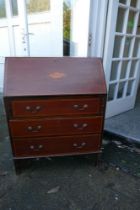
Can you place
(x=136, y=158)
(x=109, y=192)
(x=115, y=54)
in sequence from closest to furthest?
(x=109, y=192), (x=136, y=158), (x=115, y=54)

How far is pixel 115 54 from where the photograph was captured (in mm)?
2107

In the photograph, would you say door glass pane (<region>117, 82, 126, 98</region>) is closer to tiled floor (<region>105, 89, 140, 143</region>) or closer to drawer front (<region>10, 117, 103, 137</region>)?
tiled floor (<region>105, 89, 140, 143</region>)

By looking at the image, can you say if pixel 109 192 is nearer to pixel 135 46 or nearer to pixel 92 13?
pixel 92 13

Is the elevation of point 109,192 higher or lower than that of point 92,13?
lower

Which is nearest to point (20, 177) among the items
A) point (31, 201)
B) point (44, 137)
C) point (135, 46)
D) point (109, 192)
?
point (31, 201)

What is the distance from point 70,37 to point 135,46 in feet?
3.00

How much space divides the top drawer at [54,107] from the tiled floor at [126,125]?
0.78m

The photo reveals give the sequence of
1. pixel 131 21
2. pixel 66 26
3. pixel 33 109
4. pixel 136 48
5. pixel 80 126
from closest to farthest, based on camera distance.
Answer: pixel 33 109, pixel 80 126, pixel 66 26, pixel 131 21, pixel 136 48

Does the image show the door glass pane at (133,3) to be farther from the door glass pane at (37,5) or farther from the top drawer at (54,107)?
the top drawer at (54,107)

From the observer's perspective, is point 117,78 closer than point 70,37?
No

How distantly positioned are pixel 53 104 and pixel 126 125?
1240 millimetres

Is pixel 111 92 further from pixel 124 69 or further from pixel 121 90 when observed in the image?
pixel 124 69

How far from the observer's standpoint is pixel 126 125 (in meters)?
2.16

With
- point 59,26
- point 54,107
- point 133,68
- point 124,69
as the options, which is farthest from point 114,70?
point 54,107
